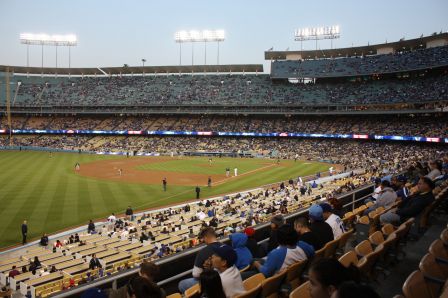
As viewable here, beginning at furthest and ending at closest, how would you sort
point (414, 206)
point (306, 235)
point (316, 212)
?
point (414, 206)
point (316, 212)
point (306, 235)

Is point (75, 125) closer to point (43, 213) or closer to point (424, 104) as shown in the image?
point (43, 213)

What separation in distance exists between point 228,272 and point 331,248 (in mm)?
2692

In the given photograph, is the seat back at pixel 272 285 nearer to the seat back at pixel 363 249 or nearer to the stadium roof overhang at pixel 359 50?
the seat back at pixel 363 249

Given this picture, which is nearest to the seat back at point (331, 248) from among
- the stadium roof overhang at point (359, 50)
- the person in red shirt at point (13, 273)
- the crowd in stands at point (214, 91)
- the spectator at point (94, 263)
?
the spectator at point (94, 263)

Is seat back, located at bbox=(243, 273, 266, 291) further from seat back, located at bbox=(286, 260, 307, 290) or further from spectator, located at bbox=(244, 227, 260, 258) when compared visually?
spectator, located at bbox=(244, 227, 260, 258)

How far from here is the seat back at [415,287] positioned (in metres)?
3.80

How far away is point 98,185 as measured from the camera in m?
35.8

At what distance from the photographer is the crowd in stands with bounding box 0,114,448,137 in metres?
59.0

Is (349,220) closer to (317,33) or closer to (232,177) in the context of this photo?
(232,177)

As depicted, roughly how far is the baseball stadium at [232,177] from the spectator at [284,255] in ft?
0.07

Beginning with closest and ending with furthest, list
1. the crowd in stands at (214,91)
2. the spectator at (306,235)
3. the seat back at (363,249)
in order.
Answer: the seat back at (363,249), the spectator at (306,235), the crowd in stands at (214,91)

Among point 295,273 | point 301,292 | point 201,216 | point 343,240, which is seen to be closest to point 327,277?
point 301,292

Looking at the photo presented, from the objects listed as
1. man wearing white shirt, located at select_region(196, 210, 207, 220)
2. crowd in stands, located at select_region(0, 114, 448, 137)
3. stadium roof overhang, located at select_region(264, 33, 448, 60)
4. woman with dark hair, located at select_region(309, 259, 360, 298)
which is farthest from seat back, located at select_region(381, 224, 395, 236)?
stadium roof overhang, located at select_region(264, 33, 448, 60)

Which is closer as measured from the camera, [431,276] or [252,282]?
[431,276]
